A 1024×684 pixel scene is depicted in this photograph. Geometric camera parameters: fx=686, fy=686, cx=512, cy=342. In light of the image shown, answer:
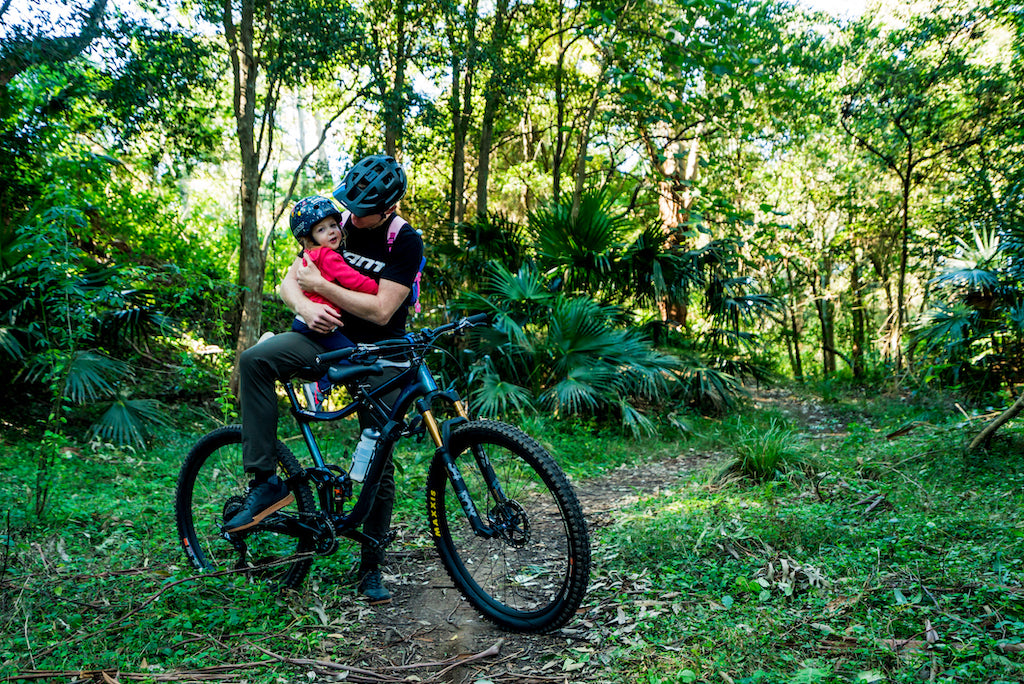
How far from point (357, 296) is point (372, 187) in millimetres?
463

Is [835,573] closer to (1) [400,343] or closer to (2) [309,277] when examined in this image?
(1) [400,343]

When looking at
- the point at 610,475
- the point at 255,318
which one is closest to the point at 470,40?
the point at 255,318

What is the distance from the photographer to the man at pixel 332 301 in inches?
115

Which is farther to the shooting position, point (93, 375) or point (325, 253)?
point (93, 375)

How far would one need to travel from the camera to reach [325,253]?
117 inches

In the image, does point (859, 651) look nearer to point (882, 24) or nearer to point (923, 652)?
point (923, 652)

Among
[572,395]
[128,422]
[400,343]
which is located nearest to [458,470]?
[400,343]

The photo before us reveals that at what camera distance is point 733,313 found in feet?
28.7

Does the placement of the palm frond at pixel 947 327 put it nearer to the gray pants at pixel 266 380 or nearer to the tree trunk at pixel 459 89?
the tree trunk at pixel 459 89

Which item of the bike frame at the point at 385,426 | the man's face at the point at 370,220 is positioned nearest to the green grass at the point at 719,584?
the bike frame at the point at 385,426

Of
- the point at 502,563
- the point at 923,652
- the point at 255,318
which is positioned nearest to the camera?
the point at 923,652

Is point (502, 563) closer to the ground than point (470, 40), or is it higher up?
closer to the ground

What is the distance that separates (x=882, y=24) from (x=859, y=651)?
1168 cm

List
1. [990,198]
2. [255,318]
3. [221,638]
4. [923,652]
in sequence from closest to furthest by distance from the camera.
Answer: [923,652]
[221,638]
[255,318]
[990,198]
